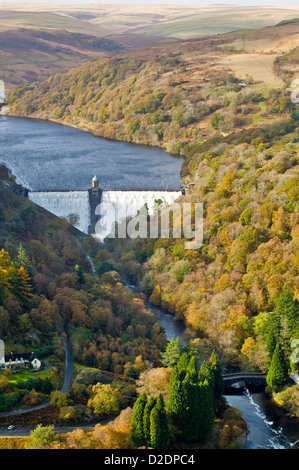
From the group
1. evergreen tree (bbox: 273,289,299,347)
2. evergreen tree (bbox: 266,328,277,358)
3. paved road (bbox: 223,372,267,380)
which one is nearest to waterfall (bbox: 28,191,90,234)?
evergreen tree (bbox: 273,289,299,347)

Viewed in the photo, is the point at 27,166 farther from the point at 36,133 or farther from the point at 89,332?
the point at 89,332

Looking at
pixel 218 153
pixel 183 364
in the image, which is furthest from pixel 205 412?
pixel 218 153

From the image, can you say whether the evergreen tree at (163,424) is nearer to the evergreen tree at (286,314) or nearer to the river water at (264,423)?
the river water at (264,423)

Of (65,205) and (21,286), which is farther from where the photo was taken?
(65,205)

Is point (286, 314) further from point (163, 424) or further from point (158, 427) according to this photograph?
point (158, 427)

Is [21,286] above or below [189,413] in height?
above

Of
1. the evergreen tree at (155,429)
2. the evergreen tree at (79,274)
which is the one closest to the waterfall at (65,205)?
the evergreen tree at (79,274)
